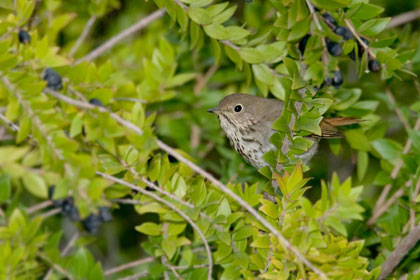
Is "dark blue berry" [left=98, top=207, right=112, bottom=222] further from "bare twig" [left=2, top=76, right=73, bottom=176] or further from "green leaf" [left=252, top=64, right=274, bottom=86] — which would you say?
"green leaf" [left=252, top=64, right=274, bottom=86]

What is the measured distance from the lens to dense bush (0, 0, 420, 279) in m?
2.49

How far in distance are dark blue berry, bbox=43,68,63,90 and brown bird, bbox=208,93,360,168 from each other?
1372 millimetres

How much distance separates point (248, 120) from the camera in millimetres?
4102

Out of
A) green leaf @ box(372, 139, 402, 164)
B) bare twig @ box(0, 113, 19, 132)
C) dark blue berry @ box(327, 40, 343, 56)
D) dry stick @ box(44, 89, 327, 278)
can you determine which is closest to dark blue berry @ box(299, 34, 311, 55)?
dark blue berry @ box(327, 40, 343, 56)

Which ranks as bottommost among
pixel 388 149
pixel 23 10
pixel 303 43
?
pixel 388 149

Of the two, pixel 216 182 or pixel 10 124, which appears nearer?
pixel 216 182

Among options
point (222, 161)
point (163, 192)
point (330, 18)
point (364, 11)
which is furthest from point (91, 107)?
point (222, 161)

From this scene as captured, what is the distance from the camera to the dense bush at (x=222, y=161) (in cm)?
249


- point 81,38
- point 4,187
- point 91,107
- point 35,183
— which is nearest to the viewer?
point 35,183

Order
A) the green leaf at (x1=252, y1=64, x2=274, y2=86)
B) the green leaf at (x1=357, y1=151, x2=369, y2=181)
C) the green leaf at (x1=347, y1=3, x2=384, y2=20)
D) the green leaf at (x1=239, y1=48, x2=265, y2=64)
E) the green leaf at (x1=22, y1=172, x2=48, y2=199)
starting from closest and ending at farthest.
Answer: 1. the green leaf at (x1=22, y1=172, x2=48, y2=199)
2. the green leaf at (x1=347, y1=3, x2=384, y2=20)
3. the green leaf at (x1=239, y1=48, x2=265, y2=64)
4. the green leaf at (x1=252, y1=64, x2=274, y2=86)
5. the green leaf at (x1=357, y1=151, x2=369, y2=181)

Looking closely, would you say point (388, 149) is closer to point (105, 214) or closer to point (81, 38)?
point (105, 214)

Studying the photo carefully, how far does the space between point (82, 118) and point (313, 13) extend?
1.12m

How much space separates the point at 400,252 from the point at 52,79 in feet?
5.96

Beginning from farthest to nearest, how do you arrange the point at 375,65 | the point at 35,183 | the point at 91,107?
the point at 375,65
the point at 91,107
the point at 35,183
